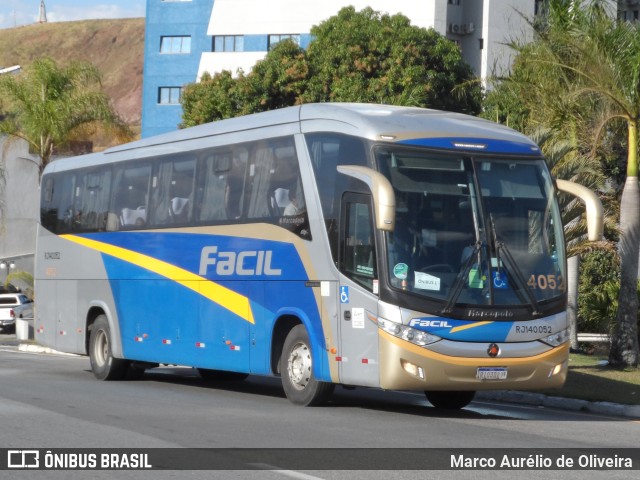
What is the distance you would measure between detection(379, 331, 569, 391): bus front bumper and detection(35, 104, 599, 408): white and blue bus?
0.7 inches

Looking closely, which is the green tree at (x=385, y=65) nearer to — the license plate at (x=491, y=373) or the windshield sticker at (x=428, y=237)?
the windshield sticker at (x=428, y=237)

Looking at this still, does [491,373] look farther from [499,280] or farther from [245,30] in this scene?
[245,30]

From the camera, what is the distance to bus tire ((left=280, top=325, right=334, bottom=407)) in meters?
15.6

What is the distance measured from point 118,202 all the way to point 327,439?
9908mm

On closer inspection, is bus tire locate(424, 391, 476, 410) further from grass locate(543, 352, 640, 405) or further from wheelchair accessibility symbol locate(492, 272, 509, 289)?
wheelchair accessibility symbol locate(492, 272, 509, 289)

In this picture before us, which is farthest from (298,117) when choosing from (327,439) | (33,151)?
(33,151)

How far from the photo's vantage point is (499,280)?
14.5 m

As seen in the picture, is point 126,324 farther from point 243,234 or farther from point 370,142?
point 370,142

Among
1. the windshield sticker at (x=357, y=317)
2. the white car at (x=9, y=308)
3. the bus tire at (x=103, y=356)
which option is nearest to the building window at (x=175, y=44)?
the white car at (x=9, y=308)

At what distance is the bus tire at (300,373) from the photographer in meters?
15.6

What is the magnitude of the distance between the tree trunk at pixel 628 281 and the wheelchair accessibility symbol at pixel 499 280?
24.3ft

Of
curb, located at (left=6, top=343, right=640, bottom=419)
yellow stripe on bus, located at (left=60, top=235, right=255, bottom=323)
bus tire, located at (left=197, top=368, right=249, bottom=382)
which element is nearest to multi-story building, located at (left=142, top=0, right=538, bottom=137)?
bus tire, located at (left=197, top=368, right=249, bottom=382)

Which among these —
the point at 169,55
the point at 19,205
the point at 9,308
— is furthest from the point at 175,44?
the point at 9,308

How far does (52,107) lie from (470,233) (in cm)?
2667
